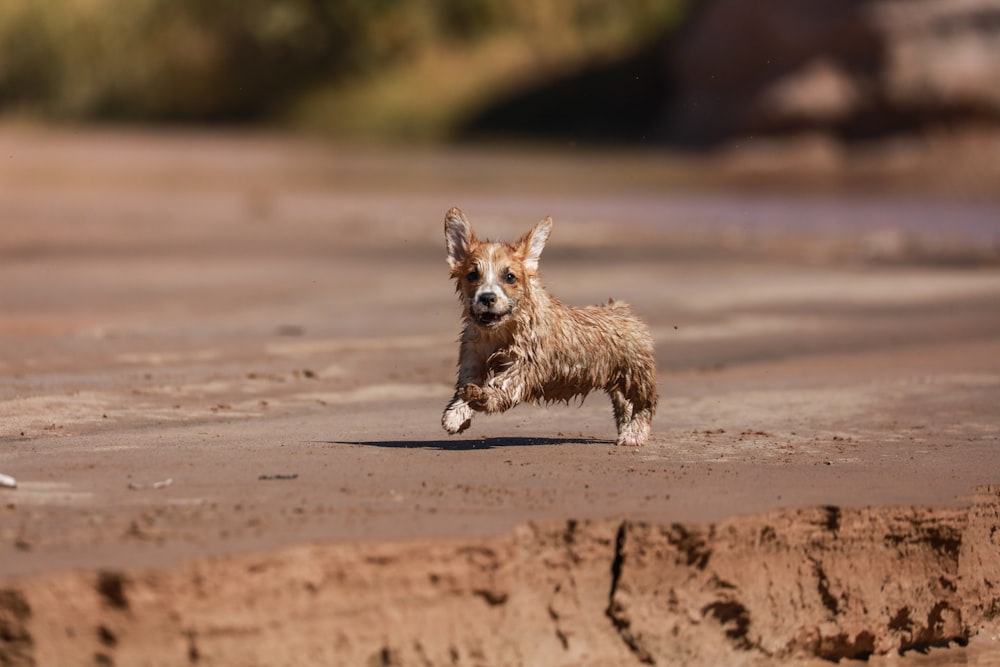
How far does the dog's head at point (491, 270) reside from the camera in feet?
26.5

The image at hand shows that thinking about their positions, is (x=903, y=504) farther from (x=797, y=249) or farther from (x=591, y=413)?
(x=797, y=249)

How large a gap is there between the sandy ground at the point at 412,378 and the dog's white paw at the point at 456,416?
172 mm

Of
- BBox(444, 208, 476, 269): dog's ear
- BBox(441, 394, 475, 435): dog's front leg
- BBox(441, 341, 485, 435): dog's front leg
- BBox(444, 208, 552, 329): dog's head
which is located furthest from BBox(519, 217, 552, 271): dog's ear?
BBox(441, 394, 475, 435): dog's front leg

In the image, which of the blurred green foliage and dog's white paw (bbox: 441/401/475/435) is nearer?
dog's white paw (bbox: 441/401/475/435)

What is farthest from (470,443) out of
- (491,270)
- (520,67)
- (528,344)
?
(520,67)

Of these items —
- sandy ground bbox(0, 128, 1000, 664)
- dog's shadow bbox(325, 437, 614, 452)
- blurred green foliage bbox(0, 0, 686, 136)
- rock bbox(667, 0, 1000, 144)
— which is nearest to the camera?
sandy ground bbox(0, 128, 1000, 664)

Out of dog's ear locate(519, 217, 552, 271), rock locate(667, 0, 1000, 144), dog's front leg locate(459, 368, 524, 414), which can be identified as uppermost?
rock locate(667, 0, 1000, 144)

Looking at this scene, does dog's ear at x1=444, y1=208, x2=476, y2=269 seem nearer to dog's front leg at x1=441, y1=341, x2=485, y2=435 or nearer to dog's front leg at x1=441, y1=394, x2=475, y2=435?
dog's front leg at x1=441, y1=341, x2=485, y2=435

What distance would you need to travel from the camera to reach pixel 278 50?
41.9 meters

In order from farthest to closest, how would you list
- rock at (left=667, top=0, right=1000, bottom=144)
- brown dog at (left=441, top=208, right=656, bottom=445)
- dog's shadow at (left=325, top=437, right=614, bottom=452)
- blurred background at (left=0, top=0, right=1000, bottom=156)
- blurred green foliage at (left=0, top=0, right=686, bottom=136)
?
blurred green foliage at (left=0, top=0, right=686, bottom=136) < blurred background at (left=0, top=0, right=1000, bottom=156) < rock at (left=667, top=0, right=1000, bottom=144) < dog's shadow at (left=325, top=437, right=614, bottom=452) < brown dog at (left=441, top=208, right=656, bottom=445)

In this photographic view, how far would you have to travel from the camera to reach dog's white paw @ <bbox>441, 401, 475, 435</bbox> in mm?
8195

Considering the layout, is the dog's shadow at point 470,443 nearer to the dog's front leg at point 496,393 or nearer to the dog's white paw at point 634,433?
the dog's white paw at point 634,433

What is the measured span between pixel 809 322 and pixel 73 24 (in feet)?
104

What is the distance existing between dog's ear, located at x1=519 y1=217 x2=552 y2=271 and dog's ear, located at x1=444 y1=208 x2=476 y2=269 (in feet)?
0.84
